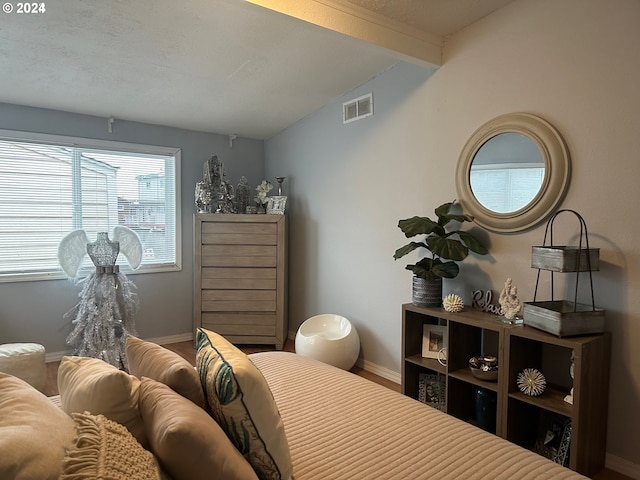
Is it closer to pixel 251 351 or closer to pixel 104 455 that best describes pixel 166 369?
pixel 104 455

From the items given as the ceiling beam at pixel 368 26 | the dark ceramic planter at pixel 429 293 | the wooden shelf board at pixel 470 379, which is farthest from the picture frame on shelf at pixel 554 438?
the ceiling beam at pixel 368 26

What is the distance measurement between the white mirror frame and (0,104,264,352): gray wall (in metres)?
2.60

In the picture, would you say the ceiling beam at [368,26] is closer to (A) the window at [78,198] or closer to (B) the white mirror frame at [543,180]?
(B) the white mirror frame at [543,180]

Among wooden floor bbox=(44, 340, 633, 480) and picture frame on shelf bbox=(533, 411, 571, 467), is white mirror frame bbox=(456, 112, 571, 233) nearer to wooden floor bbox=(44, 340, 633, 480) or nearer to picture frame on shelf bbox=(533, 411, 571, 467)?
picture frame on shelf bbox=(533, 411, 571, 467)

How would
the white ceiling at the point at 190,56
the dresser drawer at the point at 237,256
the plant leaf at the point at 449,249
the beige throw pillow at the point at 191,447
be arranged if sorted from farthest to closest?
the dresser drawer at the point at 237,256
the plant leaf at the point at 449,249
the white ceiling at the point at 190,56
the beige throw pillow at the point at 191,447

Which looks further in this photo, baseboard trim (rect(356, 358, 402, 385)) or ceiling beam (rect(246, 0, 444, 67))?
baseboard trim (rect(356, 358, 402, 385))

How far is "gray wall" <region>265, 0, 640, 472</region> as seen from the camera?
6.75 ft

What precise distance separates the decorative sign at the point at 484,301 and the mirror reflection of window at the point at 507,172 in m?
0.52

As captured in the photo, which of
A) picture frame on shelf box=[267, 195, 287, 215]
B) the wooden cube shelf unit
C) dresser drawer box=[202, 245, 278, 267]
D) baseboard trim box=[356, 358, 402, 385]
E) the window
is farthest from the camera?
picture frame on shelf box=[267, 195, 287, 215]

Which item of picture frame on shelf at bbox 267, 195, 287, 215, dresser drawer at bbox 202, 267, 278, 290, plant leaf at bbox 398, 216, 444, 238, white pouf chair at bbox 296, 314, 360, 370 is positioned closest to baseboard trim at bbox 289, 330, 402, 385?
white pouf chair at bbox 296, 314, 360, 370

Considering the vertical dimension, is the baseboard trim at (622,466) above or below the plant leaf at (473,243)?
below

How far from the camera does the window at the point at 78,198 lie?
3461 millimetres

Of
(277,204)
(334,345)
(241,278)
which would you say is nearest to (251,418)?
(334,345)

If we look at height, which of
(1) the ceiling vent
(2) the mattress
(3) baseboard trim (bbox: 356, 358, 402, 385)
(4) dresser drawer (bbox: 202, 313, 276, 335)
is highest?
(1) the ceiling vent
